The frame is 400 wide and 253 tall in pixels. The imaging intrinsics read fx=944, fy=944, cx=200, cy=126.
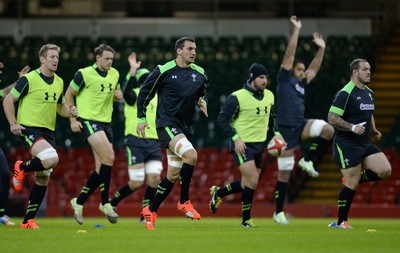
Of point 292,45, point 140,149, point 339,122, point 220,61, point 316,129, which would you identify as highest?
point 292,45

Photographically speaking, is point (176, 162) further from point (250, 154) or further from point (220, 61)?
point (220, 61)

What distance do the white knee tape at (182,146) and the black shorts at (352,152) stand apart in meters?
2.36

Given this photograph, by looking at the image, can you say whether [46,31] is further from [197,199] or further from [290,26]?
[197,199]

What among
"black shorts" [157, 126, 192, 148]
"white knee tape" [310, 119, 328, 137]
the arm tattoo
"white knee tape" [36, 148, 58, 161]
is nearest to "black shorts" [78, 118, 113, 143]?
"white knee tape" [36, 148, 58, 161]

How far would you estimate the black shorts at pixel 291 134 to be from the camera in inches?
645

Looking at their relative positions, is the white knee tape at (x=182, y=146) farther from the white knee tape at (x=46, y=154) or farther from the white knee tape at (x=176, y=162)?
the white knee tape at (x=46, y=154)

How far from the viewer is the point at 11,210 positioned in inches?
835

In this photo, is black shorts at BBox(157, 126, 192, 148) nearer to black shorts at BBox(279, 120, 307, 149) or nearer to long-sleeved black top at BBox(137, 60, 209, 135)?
long-sleeved black top at BBox(137, 60, 209, 135)

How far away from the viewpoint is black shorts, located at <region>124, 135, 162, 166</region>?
17.3m

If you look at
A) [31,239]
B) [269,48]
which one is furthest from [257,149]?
[269,48]

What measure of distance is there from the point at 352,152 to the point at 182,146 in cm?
258

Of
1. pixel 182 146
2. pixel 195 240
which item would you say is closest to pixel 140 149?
pixel 182 146

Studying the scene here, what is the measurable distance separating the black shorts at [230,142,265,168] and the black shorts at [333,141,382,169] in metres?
1.65

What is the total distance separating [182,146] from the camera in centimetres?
1294
